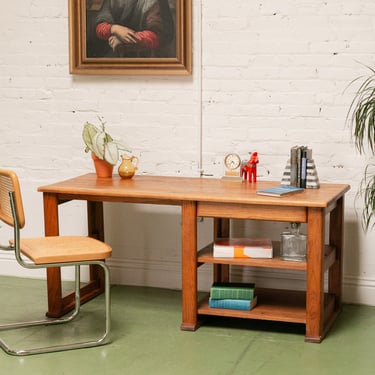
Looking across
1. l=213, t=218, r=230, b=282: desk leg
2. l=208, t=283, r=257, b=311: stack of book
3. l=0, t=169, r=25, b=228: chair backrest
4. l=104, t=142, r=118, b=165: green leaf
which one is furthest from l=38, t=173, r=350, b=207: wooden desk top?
l=208, t=283, r=257, b=311: stack of book

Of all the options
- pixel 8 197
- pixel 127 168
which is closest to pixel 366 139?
pixel 127 168

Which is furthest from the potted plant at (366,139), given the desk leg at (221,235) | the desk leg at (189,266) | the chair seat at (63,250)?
the chair seat at (63,250)

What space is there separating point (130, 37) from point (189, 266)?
4.89 ft

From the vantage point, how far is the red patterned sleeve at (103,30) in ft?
16.0

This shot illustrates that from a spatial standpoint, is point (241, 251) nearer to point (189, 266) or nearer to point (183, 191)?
point (189, 266)

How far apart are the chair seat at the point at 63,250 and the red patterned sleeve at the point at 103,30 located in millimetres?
1410

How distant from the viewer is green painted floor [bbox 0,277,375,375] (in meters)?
3.64

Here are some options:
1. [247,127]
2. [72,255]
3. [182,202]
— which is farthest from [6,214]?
[247,127]

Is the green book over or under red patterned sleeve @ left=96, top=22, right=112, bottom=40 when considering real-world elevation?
under

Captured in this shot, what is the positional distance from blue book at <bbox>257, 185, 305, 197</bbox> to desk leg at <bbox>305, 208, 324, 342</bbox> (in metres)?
0.19


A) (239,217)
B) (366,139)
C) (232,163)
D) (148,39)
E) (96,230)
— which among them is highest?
(148,39)

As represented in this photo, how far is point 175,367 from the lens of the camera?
143 inches

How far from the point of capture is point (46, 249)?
12.6ft

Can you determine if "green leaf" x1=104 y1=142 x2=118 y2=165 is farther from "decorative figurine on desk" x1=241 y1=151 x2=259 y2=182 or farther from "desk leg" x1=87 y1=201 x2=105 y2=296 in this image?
"decorative figurine on desk" x1=241 y1=151 x2=259 y2=182
